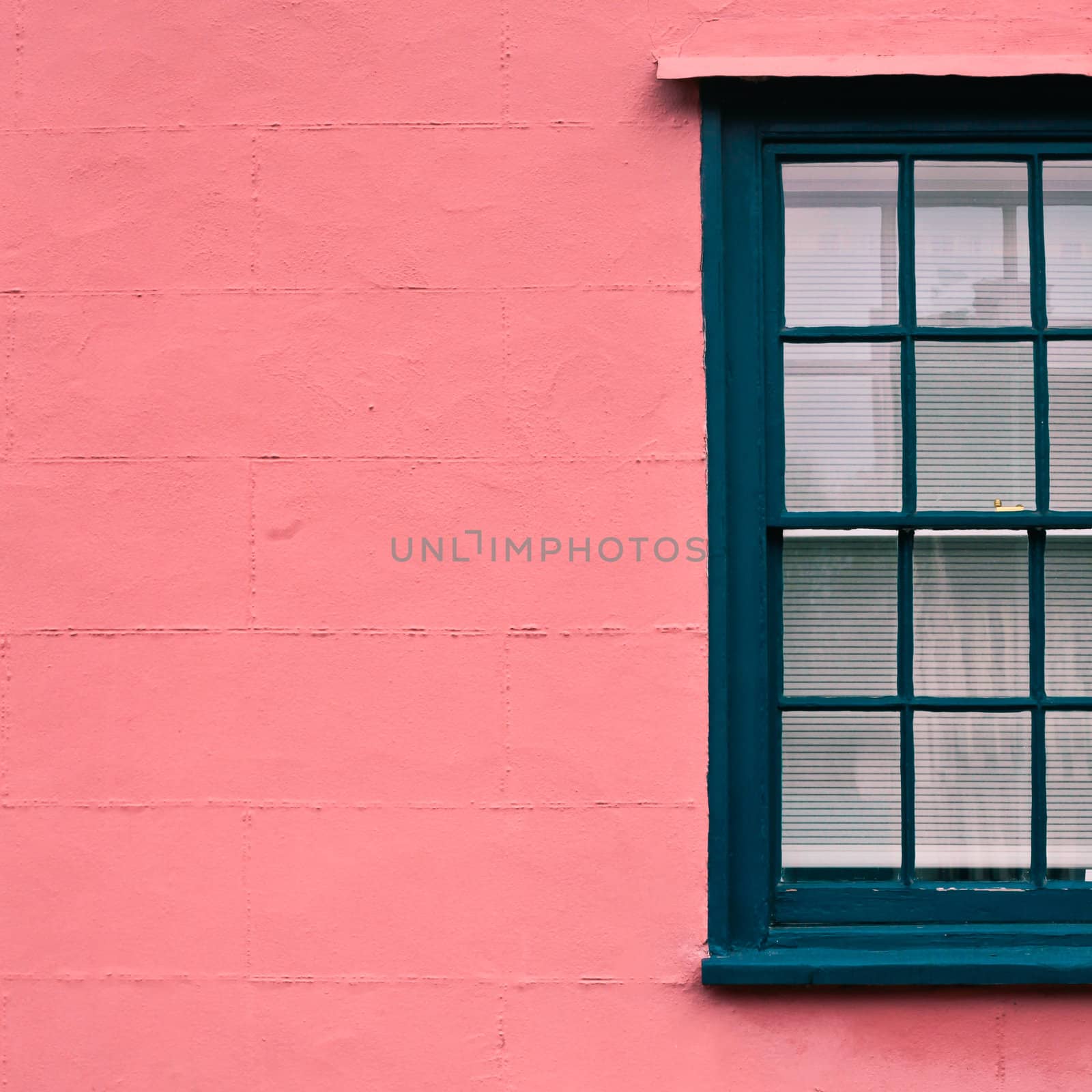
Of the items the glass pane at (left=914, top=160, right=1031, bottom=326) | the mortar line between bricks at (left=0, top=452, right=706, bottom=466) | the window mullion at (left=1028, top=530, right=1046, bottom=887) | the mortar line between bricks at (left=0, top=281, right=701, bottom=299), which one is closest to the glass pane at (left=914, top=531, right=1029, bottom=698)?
the window mullion at (left=1028, top=530, right=1046, bottom=887)

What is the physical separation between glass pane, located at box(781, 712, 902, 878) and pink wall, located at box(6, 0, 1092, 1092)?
267 millimetres

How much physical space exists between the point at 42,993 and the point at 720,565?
1.97 meters

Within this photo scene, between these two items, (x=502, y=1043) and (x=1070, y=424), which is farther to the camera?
(x=1070, y=424)

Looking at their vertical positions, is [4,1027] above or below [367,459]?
below

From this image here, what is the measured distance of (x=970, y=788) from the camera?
279 centimetres

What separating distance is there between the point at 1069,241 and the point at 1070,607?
934mm

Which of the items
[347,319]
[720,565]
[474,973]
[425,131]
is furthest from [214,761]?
[425,131]

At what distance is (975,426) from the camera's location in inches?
110

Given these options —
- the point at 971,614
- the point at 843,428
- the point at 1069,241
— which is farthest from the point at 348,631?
the point at 1069,241

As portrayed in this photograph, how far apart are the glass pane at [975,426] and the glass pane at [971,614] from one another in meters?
0.10

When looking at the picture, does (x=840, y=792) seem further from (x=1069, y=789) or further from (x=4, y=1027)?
(x=4, y=1027)

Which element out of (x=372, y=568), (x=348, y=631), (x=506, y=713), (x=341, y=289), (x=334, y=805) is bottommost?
(x=334, y=805)

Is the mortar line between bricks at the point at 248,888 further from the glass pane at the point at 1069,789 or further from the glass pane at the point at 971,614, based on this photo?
the glass pane at the point at 1069,789

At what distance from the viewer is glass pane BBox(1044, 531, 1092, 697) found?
2783 millimetres
